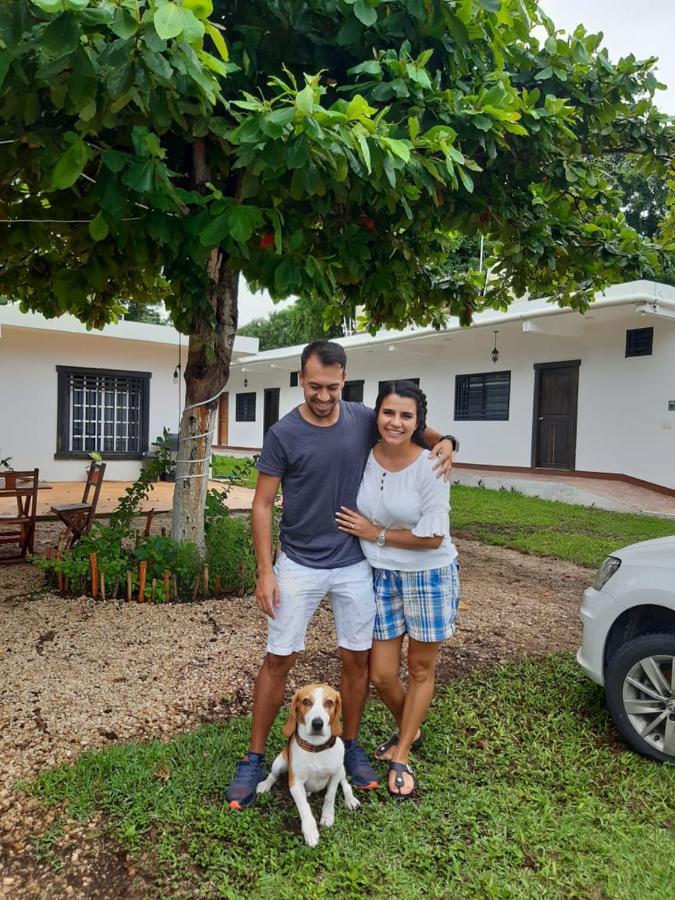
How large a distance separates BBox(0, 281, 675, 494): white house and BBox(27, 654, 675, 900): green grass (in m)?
9.36

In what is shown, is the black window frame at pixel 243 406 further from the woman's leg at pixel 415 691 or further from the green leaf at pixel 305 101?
the woman's leg at pixel 415 691

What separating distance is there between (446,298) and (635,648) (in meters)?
4.79

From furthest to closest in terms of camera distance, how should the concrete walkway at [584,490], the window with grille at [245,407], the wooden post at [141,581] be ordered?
the window with grille at [245,407], the concrete walkway at [584,490], the wooden post at [141,581]

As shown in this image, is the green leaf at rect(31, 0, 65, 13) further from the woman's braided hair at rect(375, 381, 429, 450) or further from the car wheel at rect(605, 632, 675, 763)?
the car wheel at rect(605, 632, 675, 763)

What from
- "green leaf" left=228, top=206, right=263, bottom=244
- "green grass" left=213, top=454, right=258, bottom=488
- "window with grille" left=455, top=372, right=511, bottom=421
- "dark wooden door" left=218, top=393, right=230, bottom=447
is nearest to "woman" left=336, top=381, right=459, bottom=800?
"green leaf" left=228, top=206, right=263, bottom=244

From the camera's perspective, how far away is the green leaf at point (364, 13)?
11.4 ft

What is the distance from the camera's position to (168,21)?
86.4 inches

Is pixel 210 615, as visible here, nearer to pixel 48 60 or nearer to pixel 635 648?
pixel 635 648

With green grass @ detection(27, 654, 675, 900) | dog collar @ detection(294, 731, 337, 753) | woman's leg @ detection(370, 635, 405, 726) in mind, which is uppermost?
woman's leg @ detection(370, 635, 405, 726)

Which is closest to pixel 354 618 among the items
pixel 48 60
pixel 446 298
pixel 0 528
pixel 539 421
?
pixel 48 60

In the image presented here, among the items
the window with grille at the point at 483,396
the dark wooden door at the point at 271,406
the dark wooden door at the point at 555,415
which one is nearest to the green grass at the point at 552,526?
the dark wooden door at the point at 555,415

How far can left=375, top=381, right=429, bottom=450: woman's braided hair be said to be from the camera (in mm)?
2574

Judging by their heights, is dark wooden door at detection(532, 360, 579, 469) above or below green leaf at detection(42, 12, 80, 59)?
below

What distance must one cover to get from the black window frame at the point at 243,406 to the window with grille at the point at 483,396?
31.2 ft
